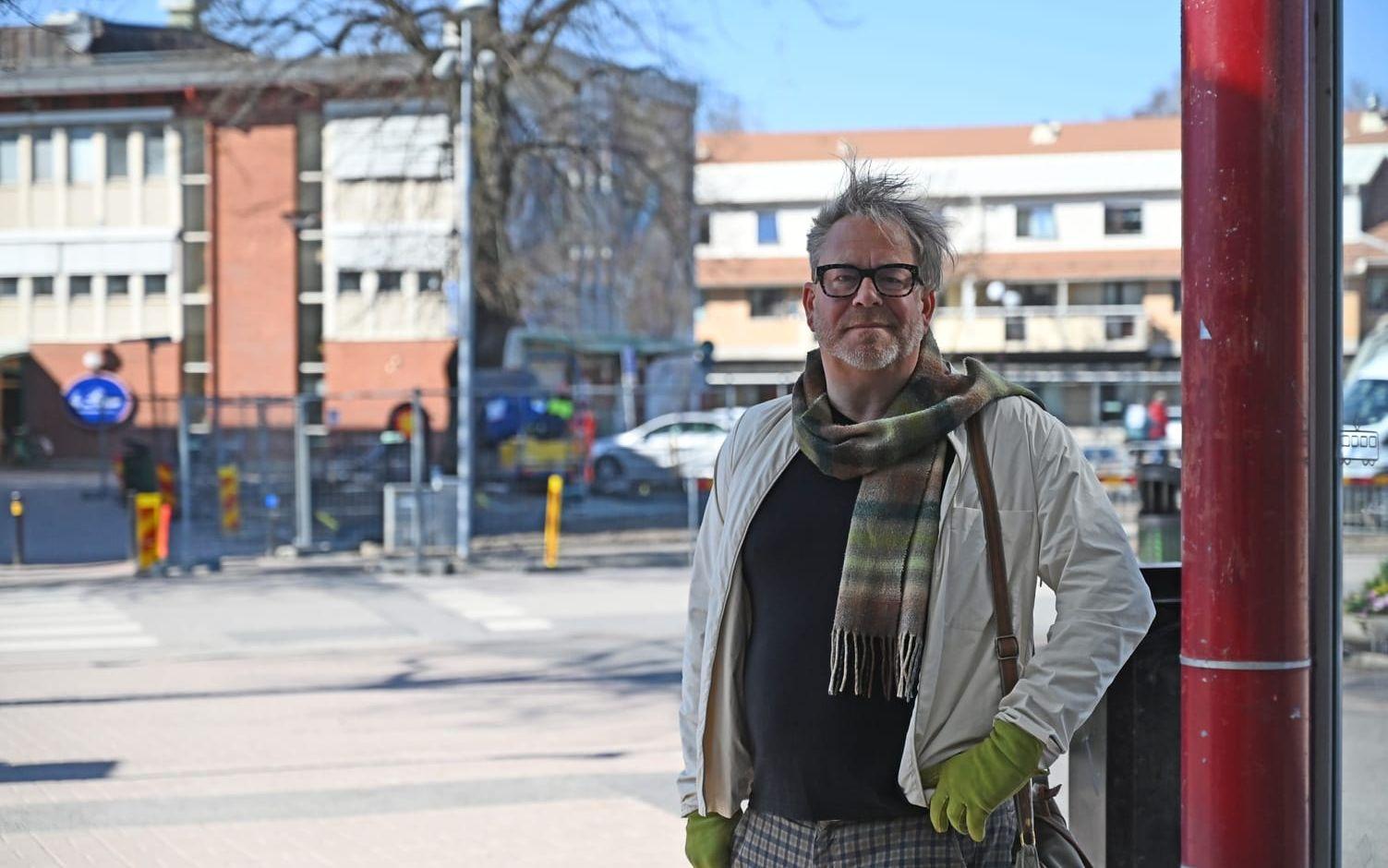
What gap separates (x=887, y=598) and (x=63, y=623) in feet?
43.5

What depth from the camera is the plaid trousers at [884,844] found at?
285 centimetres

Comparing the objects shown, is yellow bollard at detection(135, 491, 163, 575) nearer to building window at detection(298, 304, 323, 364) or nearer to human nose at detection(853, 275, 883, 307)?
human nose at detection(853, 275, 883, 307)

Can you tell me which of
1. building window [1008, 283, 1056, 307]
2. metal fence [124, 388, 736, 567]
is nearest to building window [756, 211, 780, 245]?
building window [1008, 283, 1056, 307]

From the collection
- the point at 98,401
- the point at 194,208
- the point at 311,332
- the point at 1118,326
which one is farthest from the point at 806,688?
the point at 1118,326

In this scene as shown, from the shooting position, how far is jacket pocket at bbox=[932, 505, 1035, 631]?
2.82 m

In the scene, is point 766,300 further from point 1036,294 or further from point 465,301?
point 465,301

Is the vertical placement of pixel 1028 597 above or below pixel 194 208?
below

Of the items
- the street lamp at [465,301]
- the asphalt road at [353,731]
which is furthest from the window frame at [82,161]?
the asphalt road at [353,731]

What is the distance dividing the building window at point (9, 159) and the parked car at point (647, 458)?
24.9 meters

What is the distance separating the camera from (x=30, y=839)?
6.87m

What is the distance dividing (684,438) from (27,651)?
53.4 ft

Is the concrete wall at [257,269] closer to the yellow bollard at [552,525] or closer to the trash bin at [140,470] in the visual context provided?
the trash bin at [140,470]

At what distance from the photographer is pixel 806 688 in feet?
9.61

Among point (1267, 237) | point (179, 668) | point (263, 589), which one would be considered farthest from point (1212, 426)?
point (263, 589)
